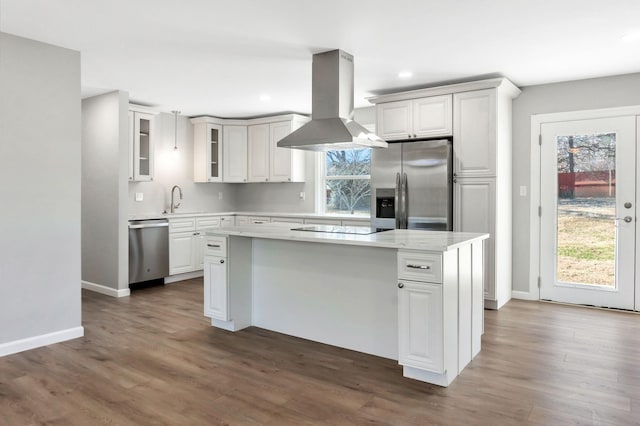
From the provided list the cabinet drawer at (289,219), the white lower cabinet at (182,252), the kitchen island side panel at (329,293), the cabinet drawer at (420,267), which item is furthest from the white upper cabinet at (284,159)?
the cabinet drawer at (420,267)

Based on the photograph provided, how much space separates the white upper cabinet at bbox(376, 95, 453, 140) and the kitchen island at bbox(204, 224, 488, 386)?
1.75 m

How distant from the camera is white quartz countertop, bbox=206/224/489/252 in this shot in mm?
2805

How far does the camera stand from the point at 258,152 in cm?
690

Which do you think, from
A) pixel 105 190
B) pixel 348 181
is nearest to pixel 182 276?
pixel 105 190

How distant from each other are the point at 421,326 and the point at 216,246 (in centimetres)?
192

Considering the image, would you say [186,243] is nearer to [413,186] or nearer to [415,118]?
[413,186]

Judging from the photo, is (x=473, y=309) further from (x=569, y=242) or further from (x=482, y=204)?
(x=569, y=242)

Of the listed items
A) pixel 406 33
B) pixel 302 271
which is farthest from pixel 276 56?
pixel 302 271

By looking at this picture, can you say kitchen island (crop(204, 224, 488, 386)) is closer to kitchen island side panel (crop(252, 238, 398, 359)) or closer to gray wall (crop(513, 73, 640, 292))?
kitchen island side panel (crop(252, 238, 398, 359))

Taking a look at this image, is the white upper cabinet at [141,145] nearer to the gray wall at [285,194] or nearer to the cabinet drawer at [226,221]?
the cabinet drawer at [226,221]

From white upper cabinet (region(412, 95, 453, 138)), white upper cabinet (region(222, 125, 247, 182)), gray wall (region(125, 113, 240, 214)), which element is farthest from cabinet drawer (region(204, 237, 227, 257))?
white upper cabinet (region(222, 125, 247, 182))

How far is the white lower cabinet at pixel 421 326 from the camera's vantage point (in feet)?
8.92

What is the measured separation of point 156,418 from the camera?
7.79 ft

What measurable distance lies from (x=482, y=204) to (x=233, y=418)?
11.0 feet
